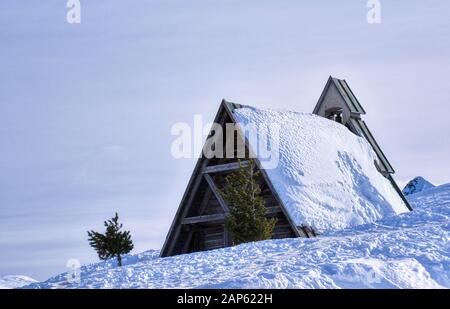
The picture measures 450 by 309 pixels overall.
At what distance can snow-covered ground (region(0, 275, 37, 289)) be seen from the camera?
2303cm

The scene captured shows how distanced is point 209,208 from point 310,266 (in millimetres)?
10534

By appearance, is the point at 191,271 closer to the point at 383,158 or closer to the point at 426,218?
the point at 426,218

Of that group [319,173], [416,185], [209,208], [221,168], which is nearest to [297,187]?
[319,173]

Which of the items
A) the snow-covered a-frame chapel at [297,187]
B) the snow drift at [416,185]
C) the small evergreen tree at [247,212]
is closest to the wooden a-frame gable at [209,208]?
the snow-covered a-frame chapel at [297,187]

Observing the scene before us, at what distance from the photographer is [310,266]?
14.4m

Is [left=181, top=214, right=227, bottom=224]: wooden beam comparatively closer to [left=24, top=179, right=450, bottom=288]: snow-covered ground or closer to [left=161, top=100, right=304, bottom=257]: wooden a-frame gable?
[left=161, top=100, right=304, bottom=257]: wooden a-frame gable

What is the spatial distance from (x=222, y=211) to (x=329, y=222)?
376 cm

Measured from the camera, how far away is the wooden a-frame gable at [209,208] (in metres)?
23.0

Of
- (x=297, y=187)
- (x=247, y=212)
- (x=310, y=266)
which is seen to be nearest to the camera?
(x=310, y=266)

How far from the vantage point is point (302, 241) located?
60.7 feet

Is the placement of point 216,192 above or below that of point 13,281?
above

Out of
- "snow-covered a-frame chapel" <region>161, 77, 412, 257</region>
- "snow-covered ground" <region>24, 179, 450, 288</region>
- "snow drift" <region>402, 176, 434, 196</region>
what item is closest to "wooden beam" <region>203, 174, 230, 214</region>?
"snow-covered a-frame chapel" <region>161, 77, 412, 257</region>

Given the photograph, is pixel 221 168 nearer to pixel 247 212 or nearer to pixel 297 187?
pixel 297 187
